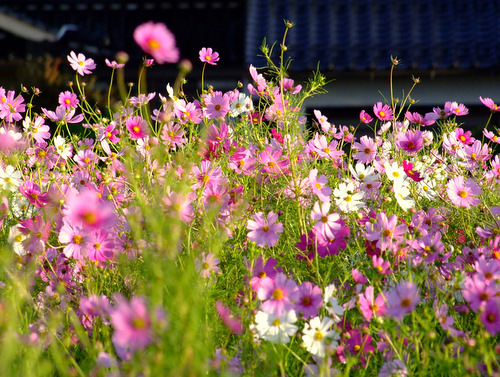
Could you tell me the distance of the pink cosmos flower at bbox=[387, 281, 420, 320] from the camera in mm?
939

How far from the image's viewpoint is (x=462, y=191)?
1448 mm

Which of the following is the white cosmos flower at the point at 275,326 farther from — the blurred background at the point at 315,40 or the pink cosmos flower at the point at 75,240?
the blurred background at the point at 315,40

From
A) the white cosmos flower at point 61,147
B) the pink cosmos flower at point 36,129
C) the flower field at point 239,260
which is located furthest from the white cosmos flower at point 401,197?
the pink cosmos flower at point 36,129

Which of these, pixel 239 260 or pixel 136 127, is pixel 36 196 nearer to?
pixel 136 127

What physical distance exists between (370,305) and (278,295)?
0.55ft

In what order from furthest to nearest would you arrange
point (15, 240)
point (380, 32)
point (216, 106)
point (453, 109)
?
1. point (380, 32)
2. point (453, 109)
3. point (216, 106)
4. point (15, 240)

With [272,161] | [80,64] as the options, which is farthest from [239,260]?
[80,64]

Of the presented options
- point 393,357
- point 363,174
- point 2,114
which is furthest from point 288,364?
point 2,114

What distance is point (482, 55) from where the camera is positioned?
18.8 ft

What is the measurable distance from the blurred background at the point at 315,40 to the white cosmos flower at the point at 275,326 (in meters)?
4.07

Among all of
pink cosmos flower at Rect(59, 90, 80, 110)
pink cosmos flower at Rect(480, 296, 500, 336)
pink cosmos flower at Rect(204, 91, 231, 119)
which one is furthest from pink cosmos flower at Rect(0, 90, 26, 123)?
pink cosmos flower at Rect(480, 296, 500, 336)

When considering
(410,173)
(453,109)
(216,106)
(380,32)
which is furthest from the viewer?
(380,32)

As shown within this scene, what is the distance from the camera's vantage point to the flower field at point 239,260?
3.00 ft

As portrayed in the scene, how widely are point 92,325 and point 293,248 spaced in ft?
1.62
